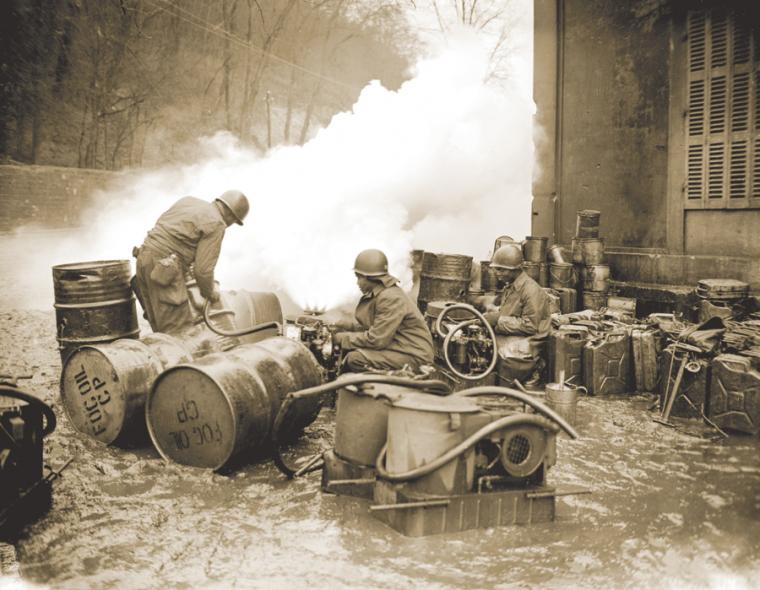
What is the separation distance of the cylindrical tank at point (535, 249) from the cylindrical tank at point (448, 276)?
1.92 m

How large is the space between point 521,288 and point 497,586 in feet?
15.6

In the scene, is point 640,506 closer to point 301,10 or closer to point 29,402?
point 29,402

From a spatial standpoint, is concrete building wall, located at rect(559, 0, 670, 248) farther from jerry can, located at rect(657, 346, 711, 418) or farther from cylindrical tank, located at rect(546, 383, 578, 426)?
cylindrical tank, located at rect(546, 383, 578, 426)

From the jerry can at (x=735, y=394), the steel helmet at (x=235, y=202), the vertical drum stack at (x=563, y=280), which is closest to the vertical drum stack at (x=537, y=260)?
the vertical drum stack at (x=563, y=280)

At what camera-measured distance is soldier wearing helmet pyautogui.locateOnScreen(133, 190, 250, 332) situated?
7469 millimetres

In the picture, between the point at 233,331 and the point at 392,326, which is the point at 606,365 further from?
the point at 233,331

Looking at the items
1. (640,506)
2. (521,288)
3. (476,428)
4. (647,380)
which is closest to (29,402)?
(476,428)

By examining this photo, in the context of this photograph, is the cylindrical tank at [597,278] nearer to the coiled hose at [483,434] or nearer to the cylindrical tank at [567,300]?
the cylindrical tank at [567,300]

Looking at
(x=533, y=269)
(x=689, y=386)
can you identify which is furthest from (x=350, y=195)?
(x=689, y=386)

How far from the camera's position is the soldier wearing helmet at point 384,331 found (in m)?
6.30

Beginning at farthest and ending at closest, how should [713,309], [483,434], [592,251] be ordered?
[592,251] < [713,309] < [483,434]

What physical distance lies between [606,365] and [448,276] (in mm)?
2626

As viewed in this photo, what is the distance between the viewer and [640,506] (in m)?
4.89

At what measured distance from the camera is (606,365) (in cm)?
808
